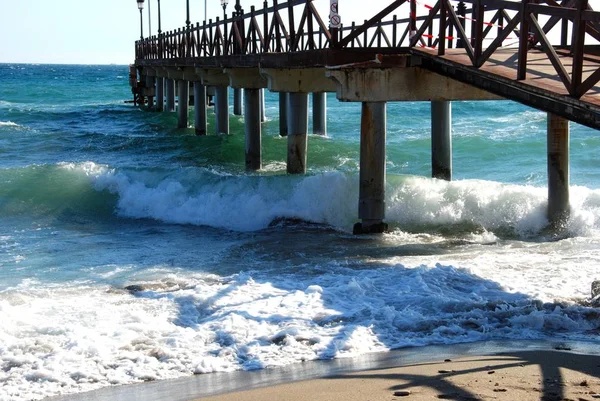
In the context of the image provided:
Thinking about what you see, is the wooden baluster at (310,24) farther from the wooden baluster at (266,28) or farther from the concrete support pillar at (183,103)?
the concrete support pillar at (183,103)

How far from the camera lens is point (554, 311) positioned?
33.7ft

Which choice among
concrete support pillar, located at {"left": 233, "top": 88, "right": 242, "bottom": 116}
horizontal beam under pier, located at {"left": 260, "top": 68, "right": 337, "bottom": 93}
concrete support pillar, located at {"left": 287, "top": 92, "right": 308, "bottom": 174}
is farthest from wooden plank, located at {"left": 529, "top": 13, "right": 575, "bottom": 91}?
concrete support pillar, located at {"left": 233, "top": 88, "right": 242, "bottom": 116}

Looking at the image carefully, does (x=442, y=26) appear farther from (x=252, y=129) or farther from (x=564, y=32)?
(x=252, y=129)

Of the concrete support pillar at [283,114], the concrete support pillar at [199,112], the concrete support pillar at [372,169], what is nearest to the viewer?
the concrete support pillar at [372,169]

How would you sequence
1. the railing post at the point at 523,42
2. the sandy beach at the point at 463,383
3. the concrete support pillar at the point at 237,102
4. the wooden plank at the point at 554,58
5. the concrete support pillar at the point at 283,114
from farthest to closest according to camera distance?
the concrete support pillar at the point at 237,102, the concrete support pillar at the point at 283,114, the railing post at the point at 523,42, the wooden plank at the point at 554,58, the sandy beach at the point at 463,383

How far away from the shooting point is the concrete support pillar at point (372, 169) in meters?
15.4

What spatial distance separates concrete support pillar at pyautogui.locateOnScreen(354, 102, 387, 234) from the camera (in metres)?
15.4

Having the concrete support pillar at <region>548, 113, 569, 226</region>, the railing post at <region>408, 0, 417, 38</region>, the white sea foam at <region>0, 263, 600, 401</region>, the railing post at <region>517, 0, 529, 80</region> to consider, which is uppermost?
the railing post at <region>408, 0, 417, 38</region>

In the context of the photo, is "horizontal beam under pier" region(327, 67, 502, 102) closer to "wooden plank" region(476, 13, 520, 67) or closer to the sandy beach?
"wooden plank" region(476, 13, 520, 67)

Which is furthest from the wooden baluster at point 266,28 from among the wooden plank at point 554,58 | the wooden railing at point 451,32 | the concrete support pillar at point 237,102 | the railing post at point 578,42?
the concrete support pillar at point 237,102

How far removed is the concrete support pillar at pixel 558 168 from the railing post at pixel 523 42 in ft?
17.4

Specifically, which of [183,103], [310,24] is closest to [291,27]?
[310,24]

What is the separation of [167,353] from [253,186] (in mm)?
10781

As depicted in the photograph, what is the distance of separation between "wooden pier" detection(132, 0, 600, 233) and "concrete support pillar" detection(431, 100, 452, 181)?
0.06 ft
